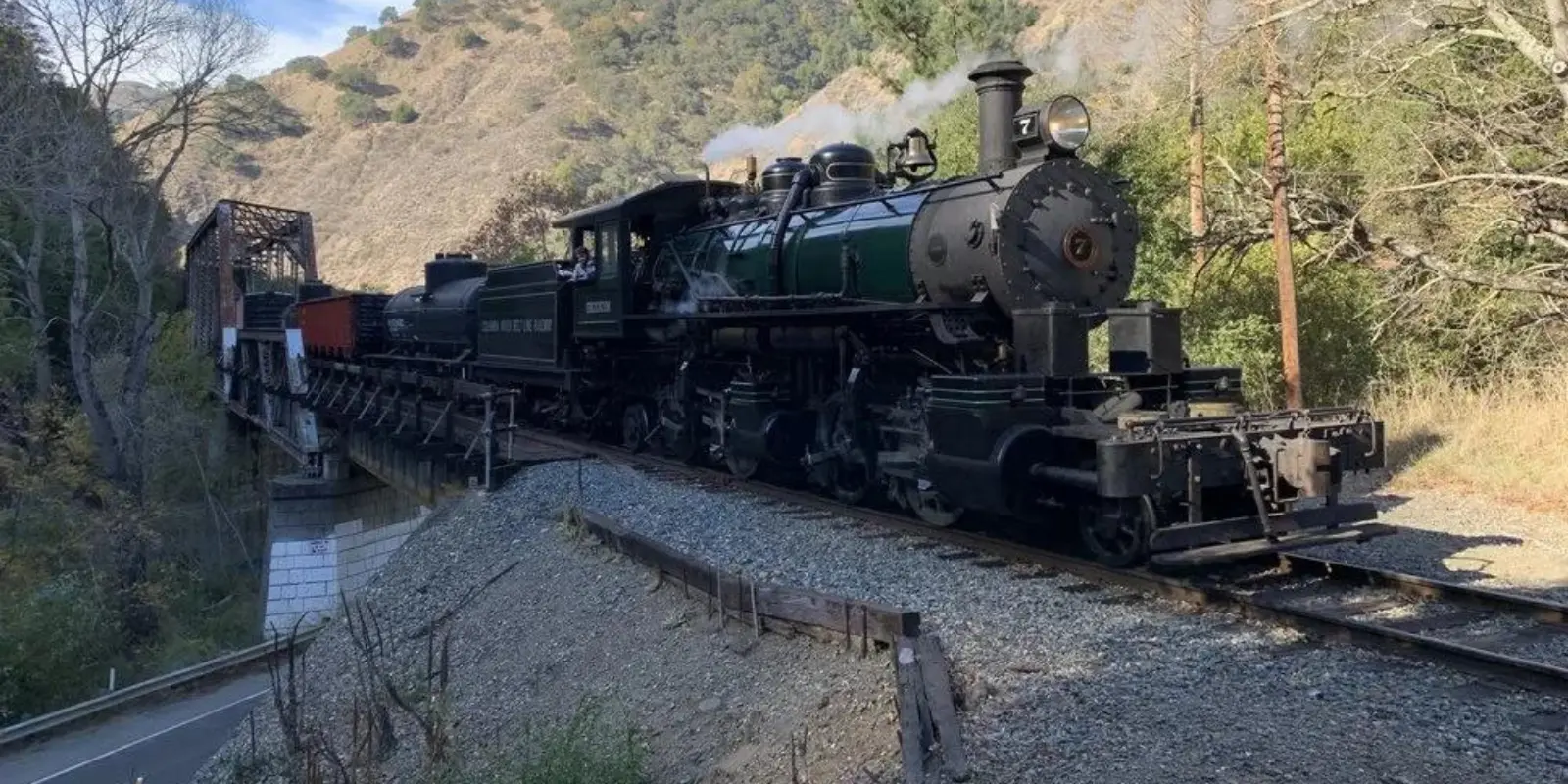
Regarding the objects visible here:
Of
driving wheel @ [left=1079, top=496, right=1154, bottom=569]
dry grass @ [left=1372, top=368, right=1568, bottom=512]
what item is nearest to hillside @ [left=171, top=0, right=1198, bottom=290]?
dry grass @ [left=1372, top=368, right=1568, bottom=512]

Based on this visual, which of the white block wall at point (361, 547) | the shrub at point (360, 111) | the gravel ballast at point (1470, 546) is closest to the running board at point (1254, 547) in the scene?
the gravel ballast at point (1470, 546)

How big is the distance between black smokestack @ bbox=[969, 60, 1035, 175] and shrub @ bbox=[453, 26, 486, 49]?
Result: 120 metres

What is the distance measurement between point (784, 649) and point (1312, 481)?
367 cm

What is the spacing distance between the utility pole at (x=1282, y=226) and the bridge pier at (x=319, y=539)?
18486mm

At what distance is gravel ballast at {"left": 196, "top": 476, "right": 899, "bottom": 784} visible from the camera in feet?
18.3

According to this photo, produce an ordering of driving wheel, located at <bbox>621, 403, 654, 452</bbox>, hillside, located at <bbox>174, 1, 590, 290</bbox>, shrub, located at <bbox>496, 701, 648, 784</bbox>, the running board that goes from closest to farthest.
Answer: shrub, located at <bbox>496, 701, 648, 784</bbox> < the running board < driving wheel, located at <bbox>621, 403, 654, 452</bbox> < hillside, located at <bbox>174, 1, 590, 290</bbox>

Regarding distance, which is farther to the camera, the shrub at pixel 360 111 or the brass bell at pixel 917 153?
the shrub at pixel 360 111

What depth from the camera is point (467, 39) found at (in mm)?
120312

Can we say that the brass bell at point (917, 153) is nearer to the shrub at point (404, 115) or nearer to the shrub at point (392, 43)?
the shrub at point (404, 115)

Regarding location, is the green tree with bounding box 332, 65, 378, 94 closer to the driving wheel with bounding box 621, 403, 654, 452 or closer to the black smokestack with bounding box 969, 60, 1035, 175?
the driving wheel with bounding box 621, 403, 654, 452

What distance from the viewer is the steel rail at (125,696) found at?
15.8 m

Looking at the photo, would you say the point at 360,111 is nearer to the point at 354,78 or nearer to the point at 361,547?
the point at 354,78

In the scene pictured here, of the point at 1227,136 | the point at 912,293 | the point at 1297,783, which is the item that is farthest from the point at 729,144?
the point at 1297,783

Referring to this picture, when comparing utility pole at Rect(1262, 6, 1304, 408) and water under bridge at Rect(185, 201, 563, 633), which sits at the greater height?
utility pole at Rect(1262, 6, 1304, 408)
